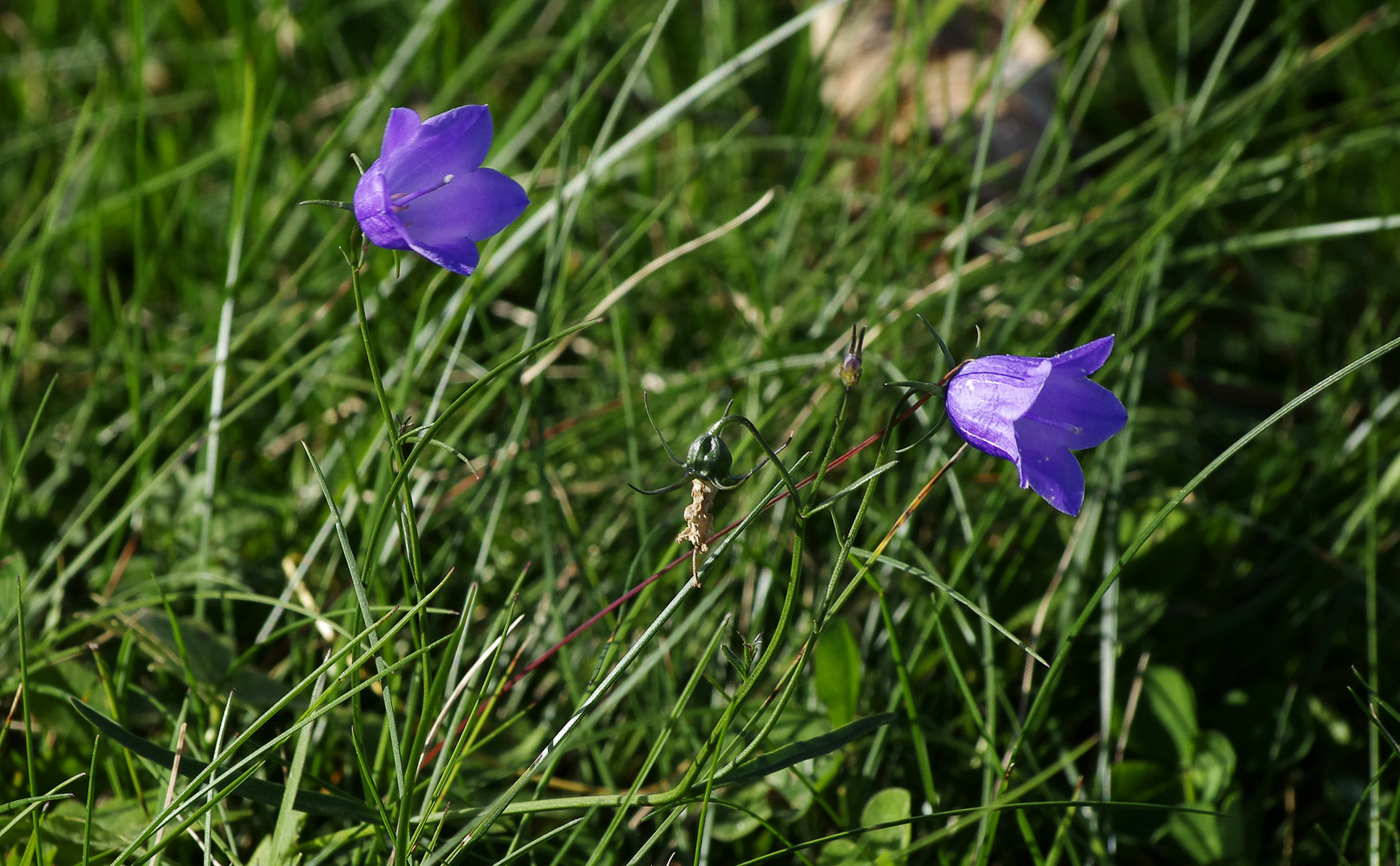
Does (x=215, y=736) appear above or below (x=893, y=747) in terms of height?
above

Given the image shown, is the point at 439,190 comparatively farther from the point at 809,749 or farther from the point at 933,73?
the point at 933,73

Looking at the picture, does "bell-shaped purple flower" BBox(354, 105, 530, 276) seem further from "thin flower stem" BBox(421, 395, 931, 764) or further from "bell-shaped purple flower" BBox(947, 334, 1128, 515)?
"bell-shaped purple flower" BBox(947, 334, 1128, 515)

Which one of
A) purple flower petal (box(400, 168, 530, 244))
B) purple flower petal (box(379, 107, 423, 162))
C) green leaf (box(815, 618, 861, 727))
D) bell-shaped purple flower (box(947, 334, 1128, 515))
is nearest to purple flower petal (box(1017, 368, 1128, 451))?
bell-shaped purple flower (box(947, 334, 1128, 515))

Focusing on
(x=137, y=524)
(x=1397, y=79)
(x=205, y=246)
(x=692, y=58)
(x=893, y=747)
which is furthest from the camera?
(x=692, y=58)

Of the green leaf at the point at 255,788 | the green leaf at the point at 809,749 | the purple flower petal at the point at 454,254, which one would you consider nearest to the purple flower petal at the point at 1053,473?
the green leaf at the point at 809,749

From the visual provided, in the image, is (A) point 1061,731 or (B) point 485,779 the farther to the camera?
(A) point 1061,731

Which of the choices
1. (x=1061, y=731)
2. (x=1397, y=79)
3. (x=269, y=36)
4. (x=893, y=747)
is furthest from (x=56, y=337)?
(x=1397, y=79)

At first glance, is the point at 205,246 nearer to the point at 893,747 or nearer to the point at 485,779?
the point at 485,779
